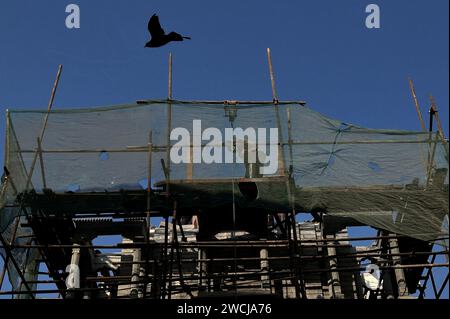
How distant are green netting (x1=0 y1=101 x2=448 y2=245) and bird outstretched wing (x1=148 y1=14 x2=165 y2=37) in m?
1.44

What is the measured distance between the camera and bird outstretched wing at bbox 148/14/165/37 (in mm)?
12617

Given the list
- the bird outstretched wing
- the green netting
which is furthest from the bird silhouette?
the green netting

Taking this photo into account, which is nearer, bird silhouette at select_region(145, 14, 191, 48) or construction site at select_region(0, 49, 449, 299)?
construction site at select_region(0, 49, 449, 299)

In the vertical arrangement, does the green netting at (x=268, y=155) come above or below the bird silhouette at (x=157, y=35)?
below

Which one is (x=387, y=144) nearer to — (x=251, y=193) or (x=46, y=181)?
(x=251, y=193)

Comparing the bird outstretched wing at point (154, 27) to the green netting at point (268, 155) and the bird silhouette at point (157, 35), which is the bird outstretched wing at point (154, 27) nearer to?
the bird silhouette at point (157, 35)

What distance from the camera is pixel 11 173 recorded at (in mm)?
11492

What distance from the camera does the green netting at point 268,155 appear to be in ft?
37.5

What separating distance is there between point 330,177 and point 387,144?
1311mm

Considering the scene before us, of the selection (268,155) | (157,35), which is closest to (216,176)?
(268,155)

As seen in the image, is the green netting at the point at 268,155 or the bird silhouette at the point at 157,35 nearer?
the green netting at the point at 268,155

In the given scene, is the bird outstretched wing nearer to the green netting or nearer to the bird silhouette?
the bird silhouette

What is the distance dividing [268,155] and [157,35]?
3273 millimetres

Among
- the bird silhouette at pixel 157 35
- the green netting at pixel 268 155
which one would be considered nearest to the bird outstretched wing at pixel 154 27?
the bird silhouette at pixel 157 35
